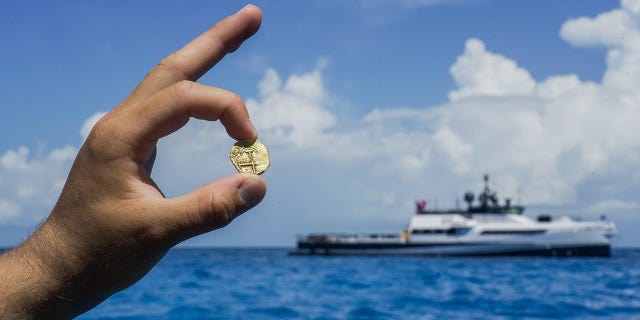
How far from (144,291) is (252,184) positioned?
77.8 ft

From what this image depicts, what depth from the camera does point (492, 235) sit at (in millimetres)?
58312

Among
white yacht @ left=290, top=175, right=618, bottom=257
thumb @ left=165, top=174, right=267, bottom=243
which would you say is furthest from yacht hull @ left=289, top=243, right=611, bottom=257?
thumb @ left=165, top=174, right=267, bottom=243

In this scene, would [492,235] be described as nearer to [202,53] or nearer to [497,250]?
[497,250]

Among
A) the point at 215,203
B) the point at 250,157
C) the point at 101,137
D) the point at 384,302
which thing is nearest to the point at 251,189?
the point at 215,203

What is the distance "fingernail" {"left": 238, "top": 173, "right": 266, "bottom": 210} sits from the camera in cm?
152

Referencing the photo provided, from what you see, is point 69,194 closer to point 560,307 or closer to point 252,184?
point 252,184

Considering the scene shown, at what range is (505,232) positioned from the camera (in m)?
58.3

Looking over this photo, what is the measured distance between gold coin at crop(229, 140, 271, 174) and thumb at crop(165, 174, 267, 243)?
170mm

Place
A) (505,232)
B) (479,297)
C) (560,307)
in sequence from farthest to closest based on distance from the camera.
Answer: (505,232) < (479,297) < (560,307)

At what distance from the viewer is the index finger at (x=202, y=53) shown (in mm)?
1841

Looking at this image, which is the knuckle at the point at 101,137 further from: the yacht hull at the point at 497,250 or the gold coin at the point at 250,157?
the yacht hull at the point at 497,250

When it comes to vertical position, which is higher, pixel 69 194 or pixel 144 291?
pixel 69 194

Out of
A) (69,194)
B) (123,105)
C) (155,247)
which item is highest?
(123,105)

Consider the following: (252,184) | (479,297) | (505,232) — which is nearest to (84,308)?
(252,184)
